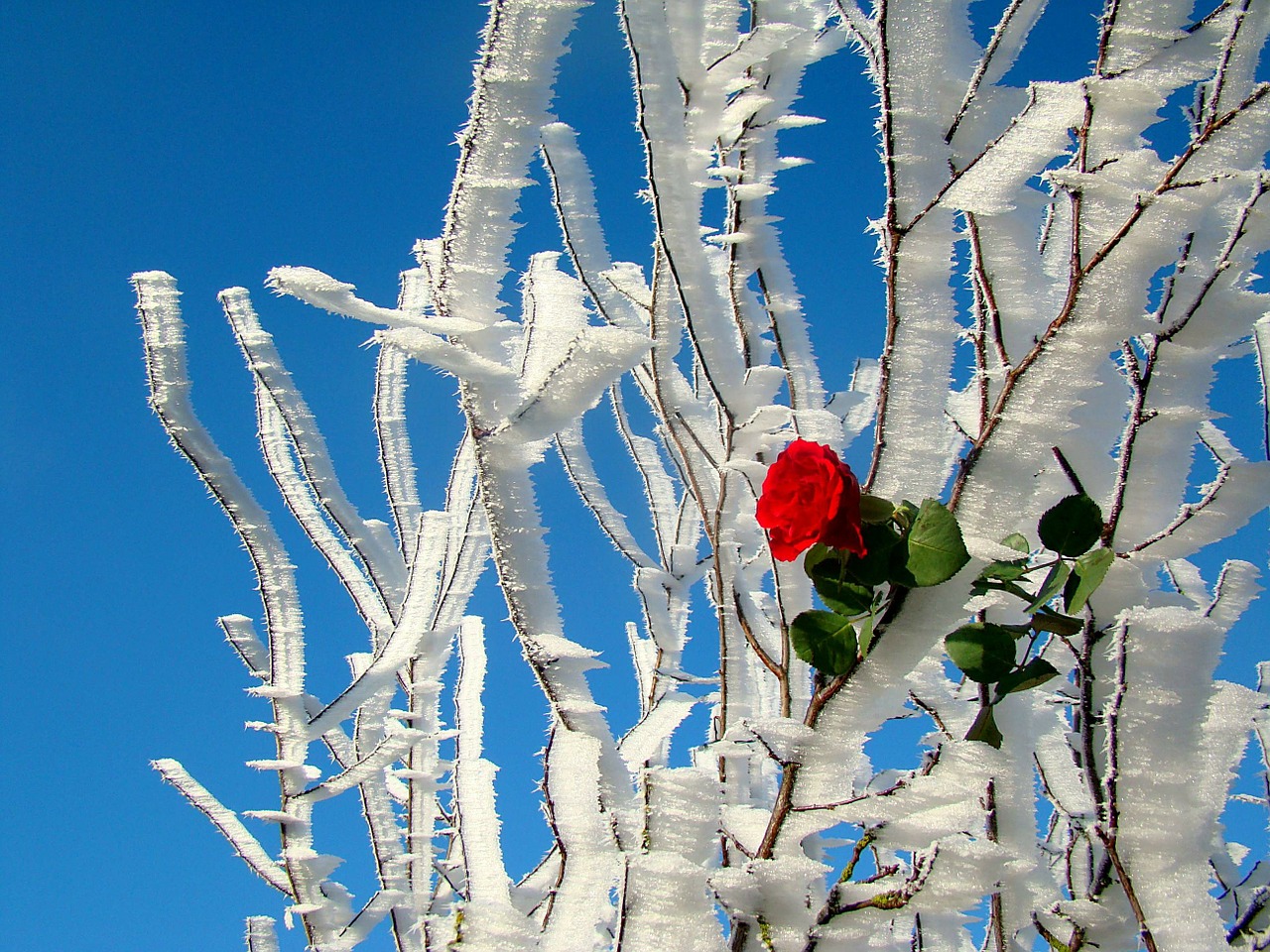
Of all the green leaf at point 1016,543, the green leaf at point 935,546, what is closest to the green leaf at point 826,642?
the green leaf at point 935,546

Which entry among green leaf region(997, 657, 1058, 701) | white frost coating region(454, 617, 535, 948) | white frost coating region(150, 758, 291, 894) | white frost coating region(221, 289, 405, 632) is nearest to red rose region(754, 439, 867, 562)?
green leaf region(997, 657, 1058, 701)

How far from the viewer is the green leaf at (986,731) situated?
3.59 feet

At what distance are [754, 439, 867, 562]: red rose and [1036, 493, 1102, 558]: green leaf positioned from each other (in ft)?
0.94

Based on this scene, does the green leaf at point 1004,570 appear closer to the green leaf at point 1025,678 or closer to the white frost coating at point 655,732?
the green leaf at point 1025,678

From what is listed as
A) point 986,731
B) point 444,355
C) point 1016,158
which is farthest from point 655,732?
point 1016,158

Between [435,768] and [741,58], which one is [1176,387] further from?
[435,768]

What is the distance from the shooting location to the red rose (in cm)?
95

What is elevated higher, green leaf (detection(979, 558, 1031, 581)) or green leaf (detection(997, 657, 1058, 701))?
green leaf (detection(979, 558, 1031, 581))

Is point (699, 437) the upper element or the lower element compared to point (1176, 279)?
lower

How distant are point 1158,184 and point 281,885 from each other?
235 centimetres

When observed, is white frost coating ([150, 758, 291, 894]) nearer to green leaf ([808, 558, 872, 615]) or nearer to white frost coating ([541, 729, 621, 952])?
white frost coating ([541, 729, 621, 952])

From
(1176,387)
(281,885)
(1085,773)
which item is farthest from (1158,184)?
(281,885)

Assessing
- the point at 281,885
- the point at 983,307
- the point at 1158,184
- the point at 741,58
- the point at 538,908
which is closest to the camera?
the point at 1158,184

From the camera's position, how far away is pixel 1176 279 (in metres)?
1.20
